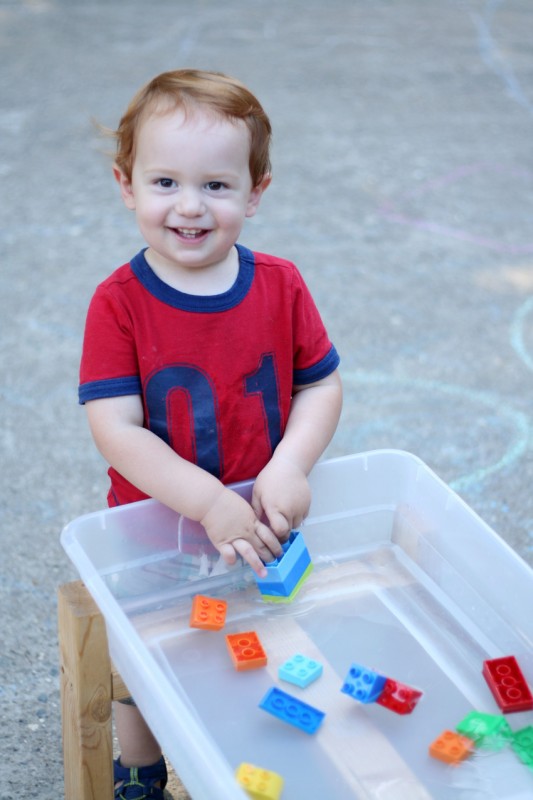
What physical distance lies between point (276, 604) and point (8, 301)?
1625 millimetres

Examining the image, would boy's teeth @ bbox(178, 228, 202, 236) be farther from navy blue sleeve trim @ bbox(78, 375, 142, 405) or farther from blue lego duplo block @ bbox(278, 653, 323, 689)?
blue lego duplo block @ bbox(278, 653, 323, 689)

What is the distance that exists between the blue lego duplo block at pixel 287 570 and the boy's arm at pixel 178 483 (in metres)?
0.01

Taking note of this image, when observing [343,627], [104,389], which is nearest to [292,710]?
[343,627]

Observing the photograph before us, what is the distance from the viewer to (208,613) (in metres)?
1.11

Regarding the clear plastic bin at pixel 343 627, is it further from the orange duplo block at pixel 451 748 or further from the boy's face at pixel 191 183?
the boy's face at pixel 191 183

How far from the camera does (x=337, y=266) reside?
2.80m

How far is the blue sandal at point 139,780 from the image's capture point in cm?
126

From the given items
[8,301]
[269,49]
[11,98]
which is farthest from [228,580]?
[269,49]

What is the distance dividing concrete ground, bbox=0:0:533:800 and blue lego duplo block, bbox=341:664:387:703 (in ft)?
1.80

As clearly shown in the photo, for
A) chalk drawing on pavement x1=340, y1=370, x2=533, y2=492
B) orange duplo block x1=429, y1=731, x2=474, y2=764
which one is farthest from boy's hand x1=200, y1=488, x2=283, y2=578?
chalk drawing on pavement x1=340, y1=370, x2=533, y2=492

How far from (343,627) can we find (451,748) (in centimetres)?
20

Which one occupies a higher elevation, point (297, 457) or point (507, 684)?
point (297, 457)

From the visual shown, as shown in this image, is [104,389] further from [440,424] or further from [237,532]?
[440,424]

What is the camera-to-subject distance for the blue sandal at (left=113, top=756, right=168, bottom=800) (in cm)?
126
